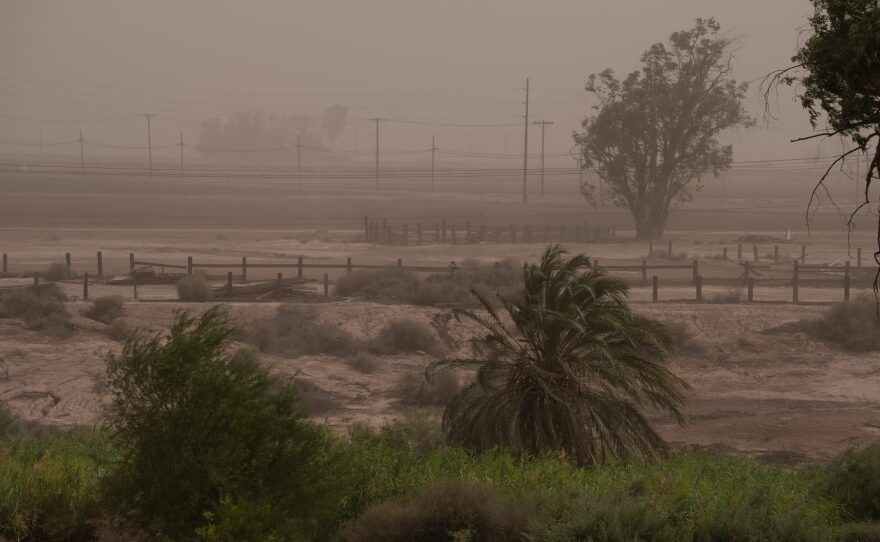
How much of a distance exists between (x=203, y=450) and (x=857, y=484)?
24.5 feet

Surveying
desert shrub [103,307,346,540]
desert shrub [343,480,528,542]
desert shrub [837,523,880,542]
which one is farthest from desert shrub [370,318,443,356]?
desert shrub [837,523,880,542]

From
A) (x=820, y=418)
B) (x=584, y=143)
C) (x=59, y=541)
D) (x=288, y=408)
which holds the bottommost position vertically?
(x=820, y=418)

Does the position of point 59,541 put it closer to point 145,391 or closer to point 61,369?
point 145,391

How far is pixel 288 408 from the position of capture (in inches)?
388

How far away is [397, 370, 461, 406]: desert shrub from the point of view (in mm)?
25703

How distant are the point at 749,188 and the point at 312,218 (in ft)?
269

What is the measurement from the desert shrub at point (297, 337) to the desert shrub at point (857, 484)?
20314 mm

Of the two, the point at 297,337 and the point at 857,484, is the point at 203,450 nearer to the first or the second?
the point at 857,484

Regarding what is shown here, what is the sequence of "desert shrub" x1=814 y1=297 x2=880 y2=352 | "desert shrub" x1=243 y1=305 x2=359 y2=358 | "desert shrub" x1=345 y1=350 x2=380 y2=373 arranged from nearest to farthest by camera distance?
1. "desert shrub" x1=345 y1=350 x2=380 y2=373
2. "desert shrub" x1=243 y1=305 x2=359 y2=358
3. "desert shrub" x1=814 y1=297 x2=880 y2=352

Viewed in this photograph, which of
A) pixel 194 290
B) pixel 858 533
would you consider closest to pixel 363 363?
pixel 194 290

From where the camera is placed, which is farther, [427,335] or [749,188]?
[749,188]

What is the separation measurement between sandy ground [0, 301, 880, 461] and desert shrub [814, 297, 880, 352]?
0.64m

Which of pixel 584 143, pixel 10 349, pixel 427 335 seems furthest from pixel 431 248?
pixel 10 349

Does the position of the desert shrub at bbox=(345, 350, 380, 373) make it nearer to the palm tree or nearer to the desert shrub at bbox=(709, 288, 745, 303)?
the palm tree
